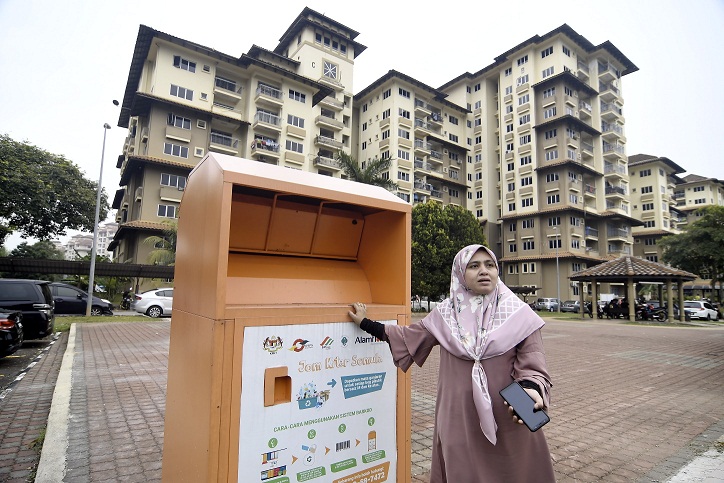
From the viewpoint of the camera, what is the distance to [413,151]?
152 feet

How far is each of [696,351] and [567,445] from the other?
10.2 metres

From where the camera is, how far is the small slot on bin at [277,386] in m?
2.02

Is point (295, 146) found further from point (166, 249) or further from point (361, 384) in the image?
point (361, 384)

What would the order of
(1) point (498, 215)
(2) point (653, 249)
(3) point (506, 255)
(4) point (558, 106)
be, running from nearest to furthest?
(4) point (558, 106)
(3) point (506, 255)
(1) point (498, 215)
(2) point (653, 249)

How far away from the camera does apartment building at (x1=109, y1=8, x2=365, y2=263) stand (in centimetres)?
3028

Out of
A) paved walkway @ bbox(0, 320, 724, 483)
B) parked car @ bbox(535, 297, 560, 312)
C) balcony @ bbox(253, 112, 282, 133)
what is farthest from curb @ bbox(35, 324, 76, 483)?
parked car @ bbox(535, 297, 560, 312)

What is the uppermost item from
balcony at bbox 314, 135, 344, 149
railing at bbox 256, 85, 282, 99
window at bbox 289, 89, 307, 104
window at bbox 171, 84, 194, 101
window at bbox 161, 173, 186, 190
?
window at bbox 289, 89, 307, 104

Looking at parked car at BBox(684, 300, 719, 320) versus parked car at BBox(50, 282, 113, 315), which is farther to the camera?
parked car at BBox(684, 300, 719, 320)

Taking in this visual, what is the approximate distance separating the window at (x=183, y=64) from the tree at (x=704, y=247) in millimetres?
44216

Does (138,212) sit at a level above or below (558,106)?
below

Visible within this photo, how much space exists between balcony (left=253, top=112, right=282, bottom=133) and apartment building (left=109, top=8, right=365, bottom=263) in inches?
3.3


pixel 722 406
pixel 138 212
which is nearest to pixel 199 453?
pixel 722 406

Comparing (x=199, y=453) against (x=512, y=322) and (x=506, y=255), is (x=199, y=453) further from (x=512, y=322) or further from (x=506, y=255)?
(x=506, y=255)

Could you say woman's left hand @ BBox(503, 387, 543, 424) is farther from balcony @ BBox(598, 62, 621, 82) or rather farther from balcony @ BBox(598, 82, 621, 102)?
balcony @ BBox(598, 62, 621, 82)
